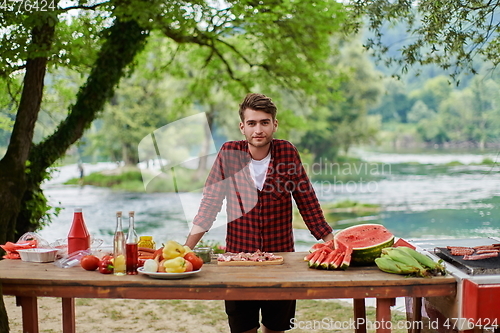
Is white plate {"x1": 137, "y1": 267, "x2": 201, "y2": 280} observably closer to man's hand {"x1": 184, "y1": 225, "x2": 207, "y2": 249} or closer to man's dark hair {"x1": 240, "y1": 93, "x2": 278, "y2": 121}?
man's hand {"x1": 184, "y1": 225, "x2": 207, "y2": 249}

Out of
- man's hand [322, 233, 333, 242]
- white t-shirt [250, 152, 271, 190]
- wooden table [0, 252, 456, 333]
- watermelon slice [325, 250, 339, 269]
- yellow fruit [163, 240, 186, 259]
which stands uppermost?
white t-shirt [250, 152, 271, 190]

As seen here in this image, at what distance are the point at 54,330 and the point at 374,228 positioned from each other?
379 cm

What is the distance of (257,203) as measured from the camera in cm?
320

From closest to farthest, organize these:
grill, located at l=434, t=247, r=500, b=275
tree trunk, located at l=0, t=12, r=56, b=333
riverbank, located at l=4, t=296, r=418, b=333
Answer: grill, located at l=434, t=247, r=500, b=275 < riverbank, located at l=4, t=296, r=418, b=333 < tree trunk, located at l=0, t=12, r=56, b=333

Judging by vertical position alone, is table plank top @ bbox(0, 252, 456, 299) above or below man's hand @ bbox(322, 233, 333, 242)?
below

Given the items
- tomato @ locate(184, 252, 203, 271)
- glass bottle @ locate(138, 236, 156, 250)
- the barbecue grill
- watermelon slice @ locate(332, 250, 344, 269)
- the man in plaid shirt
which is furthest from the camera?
glass bottle @ locate(138, 236, 156, 250)

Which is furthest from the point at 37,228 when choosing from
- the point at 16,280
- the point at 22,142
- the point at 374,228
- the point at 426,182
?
the point at 426,182

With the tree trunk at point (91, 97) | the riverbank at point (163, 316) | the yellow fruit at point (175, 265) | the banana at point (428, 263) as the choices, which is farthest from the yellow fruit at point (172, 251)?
the tree trunk at point (91, 97)

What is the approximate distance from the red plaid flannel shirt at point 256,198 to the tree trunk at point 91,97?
5280 millimetres

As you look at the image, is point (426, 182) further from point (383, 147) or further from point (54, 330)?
point (54, 330)

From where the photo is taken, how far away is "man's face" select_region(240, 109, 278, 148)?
3.04 metres

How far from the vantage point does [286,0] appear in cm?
934

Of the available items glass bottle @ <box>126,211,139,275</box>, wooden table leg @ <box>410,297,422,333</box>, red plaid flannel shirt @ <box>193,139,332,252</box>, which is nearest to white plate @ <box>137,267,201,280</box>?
glass bottle @ <box>126,211,139,275</box>

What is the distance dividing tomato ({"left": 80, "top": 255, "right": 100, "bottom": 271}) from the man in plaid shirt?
0.55 metres
